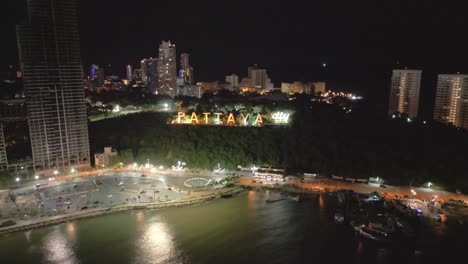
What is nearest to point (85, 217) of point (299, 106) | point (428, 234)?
point (428, 234)

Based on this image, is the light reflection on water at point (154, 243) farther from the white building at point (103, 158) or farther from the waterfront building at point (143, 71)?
the waterfront building at point (143, 71)

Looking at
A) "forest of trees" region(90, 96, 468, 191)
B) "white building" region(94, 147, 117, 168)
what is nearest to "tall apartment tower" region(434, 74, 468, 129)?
"forest of trees" region(90, 96, 468, 191)

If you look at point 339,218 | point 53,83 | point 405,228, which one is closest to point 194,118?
point 53,83

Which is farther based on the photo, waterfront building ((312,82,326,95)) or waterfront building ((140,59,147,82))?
waterfront building ((140,59,147,82))

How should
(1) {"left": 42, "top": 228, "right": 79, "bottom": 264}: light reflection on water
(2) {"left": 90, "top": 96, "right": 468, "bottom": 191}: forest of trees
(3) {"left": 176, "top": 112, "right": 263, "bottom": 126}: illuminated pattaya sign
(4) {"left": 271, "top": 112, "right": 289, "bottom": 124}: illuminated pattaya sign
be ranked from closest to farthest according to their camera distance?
(1) {"left": 42, "top": 228, "right": 79, "bottom": 264}: light reflection on water
(2) {"left": 90, "top": 96, "right": 468, "bottom": 191}: forest of trees
(3) {"left": 176, "top": 112, "right": 263, "bottom": 126}: illuminated pattaya sign
(4) {"left": 271, "top": 112, "right": 289, "bottom": 124}: illuminated pattaya sign

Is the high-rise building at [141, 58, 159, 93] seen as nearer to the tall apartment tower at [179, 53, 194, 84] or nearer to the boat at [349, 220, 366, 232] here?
the tall apartment tower at [179, 53, 194, 84]

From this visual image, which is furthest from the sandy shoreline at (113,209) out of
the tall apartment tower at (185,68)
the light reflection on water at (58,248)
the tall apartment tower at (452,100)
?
the tall apartment tower at (185,68)

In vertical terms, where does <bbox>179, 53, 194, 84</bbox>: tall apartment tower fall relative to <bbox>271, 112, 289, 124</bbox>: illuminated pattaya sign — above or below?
above

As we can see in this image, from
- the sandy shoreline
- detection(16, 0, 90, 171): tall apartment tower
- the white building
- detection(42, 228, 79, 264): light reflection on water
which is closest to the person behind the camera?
detection(42, 228, 79, 264): light reflection on water
